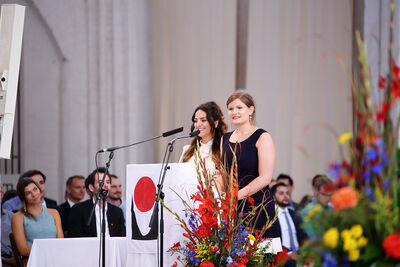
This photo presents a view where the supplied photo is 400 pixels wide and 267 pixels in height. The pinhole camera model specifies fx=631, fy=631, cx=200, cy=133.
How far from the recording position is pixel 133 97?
9352mm

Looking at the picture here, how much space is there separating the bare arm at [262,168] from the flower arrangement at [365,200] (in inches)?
75.9

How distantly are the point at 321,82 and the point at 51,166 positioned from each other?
433cm

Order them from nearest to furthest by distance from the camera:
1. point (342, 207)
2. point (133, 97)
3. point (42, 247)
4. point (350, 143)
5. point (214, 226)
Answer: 1. point (342, 207)
2. point (350, 143)
3. point (214, 226)
4. point (42, 247)
5. point (133, 97)

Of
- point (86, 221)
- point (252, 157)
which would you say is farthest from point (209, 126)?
point (86, 221)

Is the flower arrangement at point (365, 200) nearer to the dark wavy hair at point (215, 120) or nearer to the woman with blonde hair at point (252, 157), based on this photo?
the woman with blonde hair at point (252, 157)

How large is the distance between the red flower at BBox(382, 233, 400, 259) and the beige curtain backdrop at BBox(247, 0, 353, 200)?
26.1 ft

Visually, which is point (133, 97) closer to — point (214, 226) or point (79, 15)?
point (79, 15)

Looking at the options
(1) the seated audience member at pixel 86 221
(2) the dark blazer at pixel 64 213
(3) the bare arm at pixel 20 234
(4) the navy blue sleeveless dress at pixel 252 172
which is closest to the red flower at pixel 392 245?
(4) the navy blue sleeveless dress at pixel 252 172

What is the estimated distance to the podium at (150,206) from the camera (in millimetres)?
3814

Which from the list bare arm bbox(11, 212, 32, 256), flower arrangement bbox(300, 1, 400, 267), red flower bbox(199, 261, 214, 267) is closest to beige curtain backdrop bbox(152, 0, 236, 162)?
bare arm bbox(11, 212, 32, 256)

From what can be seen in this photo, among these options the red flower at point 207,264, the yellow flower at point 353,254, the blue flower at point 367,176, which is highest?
the blue flower at point 367,176

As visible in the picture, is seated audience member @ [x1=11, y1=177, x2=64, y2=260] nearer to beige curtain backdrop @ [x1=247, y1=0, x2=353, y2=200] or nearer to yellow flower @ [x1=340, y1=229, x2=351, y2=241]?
yellow flower @ [x1=340, y1=229, x2=351, y2=241]

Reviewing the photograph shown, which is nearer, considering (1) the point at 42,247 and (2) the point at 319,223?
(2) the point at 319,223

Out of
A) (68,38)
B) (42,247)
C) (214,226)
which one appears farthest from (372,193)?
(68,38)
